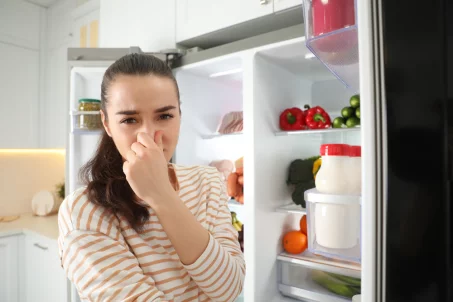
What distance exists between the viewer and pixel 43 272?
2.01 metres

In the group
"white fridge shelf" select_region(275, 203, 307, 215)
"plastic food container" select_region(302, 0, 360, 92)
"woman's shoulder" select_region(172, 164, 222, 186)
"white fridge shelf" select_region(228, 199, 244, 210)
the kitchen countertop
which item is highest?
"plastic food container" select_region(302, 0, 360, 92)

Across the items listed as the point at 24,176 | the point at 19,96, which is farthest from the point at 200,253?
the point at 24,176

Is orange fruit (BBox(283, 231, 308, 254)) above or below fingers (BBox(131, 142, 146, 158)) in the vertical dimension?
below

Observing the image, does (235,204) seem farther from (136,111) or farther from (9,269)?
(9,269)

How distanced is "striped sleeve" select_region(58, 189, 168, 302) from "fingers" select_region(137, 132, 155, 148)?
0.17 metres

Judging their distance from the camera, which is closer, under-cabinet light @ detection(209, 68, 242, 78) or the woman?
the woman

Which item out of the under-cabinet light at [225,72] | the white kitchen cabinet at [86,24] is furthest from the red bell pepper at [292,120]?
the white kitchen cabinet at [86,24]

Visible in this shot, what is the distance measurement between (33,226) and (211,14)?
1.93 metres

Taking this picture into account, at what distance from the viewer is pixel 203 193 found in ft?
2.58

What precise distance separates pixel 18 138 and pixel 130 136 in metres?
2.28

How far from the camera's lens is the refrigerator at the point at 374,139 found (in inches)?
13.0

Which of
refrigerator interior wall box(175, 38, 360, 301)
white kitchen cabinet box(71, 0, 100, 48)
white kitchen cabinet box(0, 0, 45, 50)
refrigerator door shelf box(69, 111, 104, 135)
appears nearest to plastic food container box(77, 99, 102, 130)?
refrigerator door shelf box(69, 111, 104, 135)

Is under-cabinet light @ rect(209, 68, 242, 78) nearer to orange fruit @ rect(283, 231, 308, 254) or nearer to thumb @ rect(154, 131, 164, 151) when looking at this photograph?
orange fruit @ rect(283, 231, 308, 254)

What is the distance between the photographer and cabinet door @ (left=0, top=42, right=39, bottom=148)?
7.54 ft
